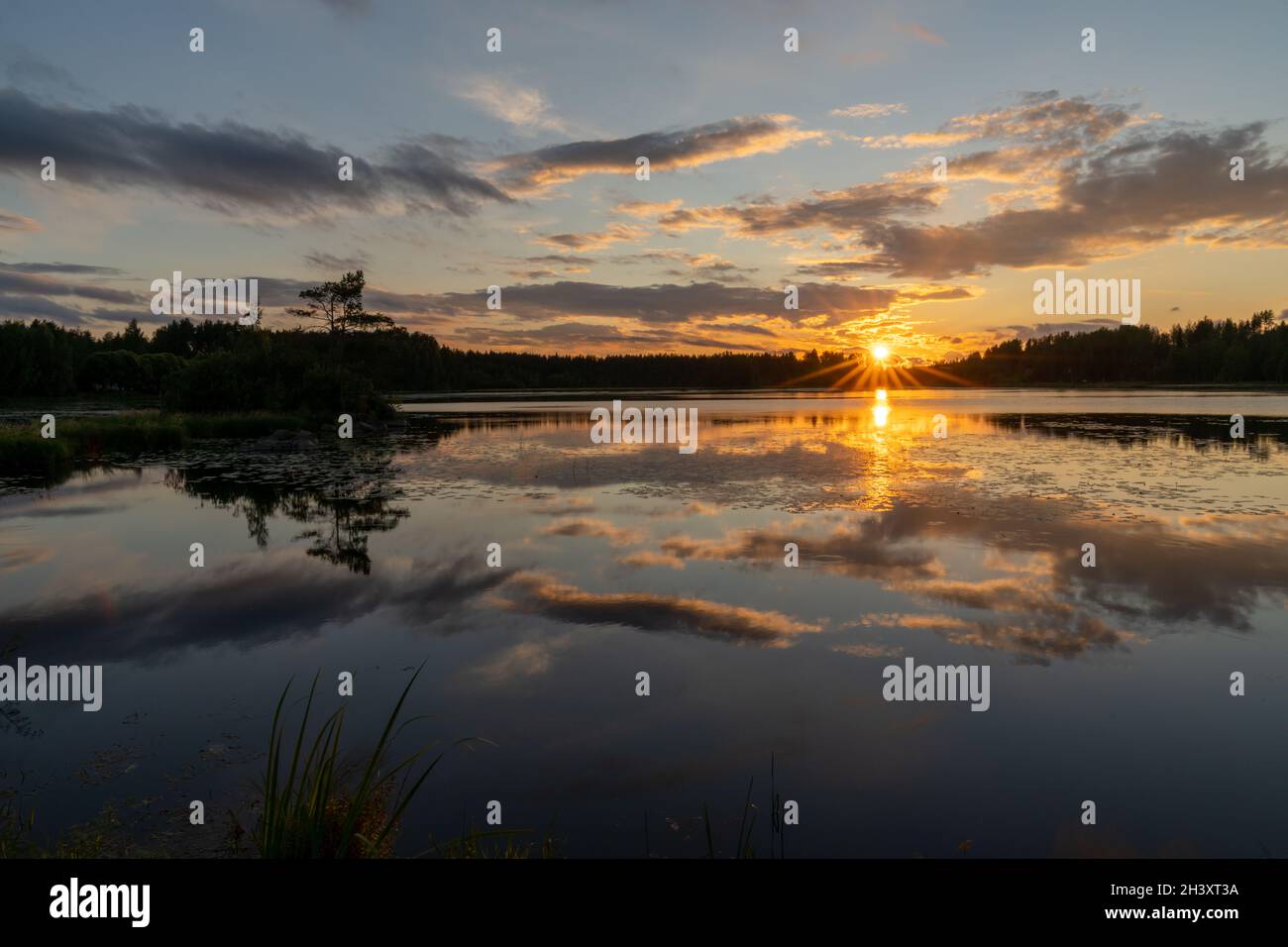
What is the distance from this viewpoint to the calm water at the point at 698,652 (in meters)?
6.00

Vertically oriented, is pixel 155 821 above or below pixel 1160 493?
below

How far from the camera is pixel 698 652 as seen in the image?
31.0 ft

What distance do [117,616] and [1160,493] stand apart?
917 inches

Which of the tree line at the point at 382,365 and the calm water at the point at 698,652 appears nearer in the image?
the calm water at the point at 698,652

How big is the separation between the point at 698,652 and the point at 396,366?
129412 millimetres

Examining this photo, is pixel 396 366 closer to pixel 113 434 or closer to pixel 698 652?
pixel 113 434

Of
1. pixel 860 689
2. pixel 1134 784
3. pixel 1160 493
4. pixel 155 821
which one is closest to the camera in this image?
pixel 155 821

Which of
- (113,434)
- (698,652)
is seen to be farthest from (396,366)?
(698,652)

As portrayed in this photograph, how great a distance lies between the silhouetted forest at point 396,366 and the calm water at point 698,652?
2678 centimetres

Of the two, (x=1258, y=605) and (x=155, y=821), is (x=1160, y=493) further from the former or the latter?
(x=155, y=821)
